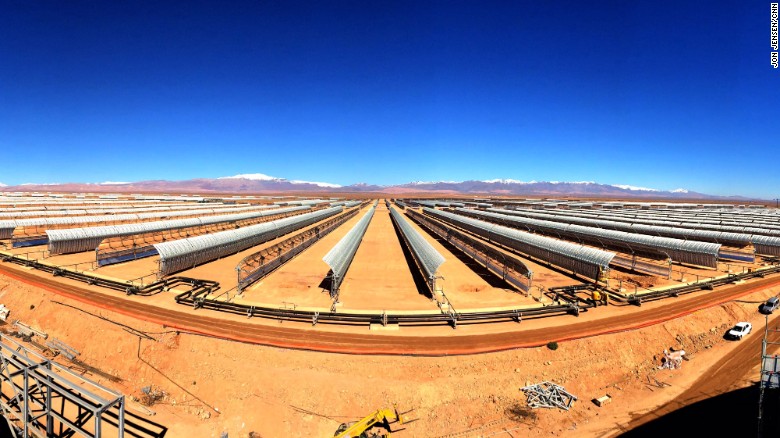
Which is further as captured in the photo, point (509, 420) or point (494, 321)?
point (494, 321)

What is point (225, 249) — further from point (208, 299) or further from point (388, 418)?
point (388, 418)

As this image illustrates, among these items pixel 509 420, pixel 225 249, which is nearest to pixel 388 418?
pixel 509 420

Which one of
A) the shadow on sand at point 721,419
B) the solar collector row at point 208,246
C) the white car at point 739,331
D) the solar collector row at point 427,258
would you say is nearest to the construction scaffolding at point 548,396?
the shadow on sand at point 721,419

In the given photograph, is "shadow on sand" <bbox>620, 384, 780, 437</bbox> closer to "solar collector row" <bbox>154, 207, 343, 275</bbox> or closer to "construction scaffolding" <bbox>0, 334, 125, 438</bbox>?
"construction scaffolding" <bbox>0, 334, 125, 438</bbox>

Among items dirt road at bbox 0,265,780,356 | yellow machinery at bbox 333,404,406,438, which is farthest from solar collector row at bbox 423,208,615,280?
yellow machinery at bbox 333,404,406,438

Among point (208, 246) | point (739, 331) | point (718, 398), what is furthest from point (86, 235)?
point (739, 331)
